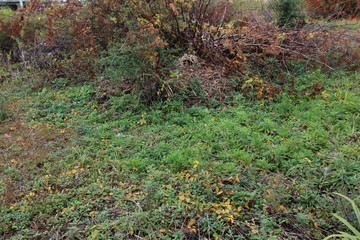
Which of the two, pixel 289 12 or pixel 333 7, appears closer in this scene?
pixel 289 12

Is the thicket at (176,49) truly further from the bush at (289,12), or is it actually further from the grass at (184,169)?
the grass at (184,169)

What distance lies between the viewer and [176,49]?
20.2ft

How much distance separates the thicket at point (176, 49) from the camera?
540cm

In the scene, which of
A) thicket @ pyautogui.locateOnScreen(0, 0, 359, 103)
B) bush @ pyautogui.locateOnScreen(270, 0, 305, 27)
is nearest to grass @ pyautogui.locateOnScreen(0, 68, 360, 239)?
thicket @ pyautogui.locateOnScreen(0, 0, 359, 103)

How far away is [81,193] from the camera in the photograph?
10.9 feet

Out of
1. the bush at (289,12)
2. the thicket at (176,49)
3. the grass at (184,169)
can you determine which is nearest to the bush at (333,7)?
the bush at (289,12)

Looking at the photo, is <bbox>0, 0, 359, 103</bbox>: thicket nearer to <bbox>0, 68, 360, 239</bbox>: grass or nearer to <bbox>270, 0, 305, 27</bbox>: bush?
<bbox>270, 0, 305, 27</bbox>: bush

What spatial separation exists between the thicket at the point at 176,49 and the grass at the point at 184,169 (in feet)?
1.69

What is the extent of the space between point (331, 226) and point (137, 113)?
3.40 metres

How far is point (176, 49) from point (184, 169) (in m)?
3.22

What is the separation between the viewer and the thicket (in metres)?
5.40

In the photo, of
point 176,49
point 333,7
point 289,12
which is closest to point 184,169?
point 176,49

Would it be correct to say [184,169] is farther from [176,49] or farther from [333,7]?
[333,7]

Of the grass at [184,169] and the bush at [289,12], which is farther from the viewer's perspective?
the bush at [289,12]
